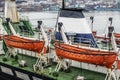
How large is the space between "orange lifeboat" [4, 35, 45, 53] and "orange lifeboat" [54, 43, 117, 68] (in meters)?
1.75

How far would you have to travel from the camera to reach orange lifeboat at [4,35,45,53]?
18.6 meters

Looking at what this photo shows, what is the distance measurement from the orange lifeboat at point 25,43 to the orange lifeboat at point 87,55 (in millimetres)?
1747

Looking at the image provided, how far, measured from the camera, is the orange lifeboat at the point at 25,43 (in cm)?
1859

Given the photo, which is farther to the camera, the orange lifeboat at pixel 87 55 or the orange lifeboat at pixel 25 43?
the orange lifeboat at pixel 25 43

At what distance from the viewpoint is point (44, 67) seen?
18984 mm

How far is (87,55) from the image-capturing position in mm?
15477

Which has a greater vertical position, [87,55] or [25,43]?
[87,55]

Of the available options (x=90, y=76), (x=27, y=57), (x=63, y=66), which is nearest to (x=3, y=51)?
(x=27, y=57)

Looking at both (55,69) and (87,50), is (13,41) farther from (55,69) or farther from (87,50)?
(87,50)

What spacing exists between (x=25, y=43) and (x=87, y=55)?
537 cm

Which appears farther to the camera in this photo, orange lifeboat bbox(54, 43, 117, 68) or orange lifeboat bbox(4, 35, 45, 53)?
orange lifeboat bbox(4, 35, 45, 53)

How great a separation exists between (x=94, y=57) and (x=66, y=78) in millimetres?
2604

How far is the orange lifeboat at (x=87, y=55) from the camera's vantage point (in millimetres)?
14791

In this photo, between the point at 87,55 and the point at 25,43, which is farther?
the point at 25,43
